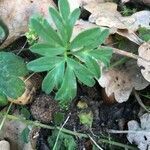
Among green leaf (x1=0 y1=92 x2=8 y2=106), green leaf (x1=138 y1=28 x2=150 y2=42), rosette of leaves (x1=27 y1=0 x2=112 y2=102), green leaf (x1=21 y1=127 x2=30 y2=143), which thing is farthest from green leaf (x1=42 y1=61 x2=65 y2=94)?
green leaf (x1=138 y1=28 x2=150 y2=42)

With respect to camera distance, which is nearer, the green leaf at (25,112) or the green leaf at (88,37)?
the green leaf at (88,37)

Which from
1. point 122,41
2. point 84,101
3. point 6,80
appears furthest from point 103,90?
point 6,80

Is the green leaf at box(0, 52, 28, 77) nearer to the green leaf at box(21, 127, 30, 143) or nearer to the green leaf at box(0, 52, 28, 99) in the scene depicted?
the green leaf at box(0, 52, 28, 99)

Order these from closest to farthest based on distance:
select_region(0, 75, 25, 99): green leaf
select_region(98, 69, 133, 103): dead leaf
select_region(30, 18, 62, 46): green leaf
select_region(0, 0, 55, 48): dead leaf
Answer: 1. select_region(30, 18, 62, 46): green leaf
2. select_region(0, 75, 25, 99): green leaf
3. select_region(98, 69, 133, 103): dead leaf
4. select_region(0, 0, 55, 48): dead leaf

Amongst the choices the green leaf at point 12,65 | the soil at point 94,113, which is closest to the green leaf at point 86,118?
the soil at point 94,113

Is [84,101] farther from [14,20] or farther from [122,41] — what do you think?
[14,20]

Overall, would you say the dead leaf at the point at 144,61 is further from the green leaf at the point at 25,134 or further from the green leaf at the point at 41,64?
the green leaf at the point at 25,134

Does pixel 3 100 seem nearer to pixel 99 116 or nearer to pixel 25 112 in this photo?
pixel 25 112
